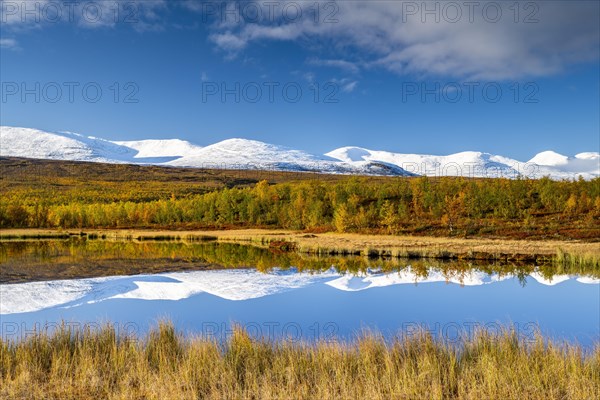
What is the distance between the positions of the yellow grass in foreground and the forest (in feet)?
119

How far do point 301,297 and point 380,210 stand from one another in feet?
122

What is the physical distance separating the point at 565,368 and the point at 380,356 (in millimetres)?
2462

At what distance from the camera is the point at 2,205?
7556 cm

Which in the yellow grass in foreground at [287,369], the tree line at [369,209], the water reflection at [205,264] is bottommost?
the water reflection at [205,264]

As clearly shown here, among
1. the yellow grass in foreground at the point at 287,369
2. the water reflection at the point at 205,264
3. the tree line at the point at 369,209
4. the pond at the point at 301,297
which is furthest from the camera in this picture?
the tree line at the point at 369,209

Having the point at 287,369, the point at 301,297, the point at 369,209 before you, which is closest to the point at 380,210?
the point at 369,209

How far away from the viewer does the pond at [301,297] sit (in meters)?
12.6

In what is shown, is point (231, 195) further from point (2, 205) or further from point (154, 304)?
point (154, 304)

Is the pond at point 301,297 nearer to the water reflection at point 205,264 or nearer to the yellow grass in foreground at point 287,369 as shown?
the water reflection at point 205,264

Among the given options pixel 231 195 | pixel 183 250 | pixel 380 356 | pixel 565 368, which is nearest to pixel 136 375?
pixel 380 356

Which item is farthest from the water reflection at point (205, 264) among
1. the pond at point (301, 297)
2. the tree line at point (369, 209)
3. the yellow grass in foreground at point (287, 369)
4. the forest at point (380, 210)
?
the tree line at point (369, 209)

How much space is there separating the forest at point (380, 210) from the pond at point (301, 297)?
2029 cm

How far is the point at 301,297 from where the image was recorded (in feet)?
60.1

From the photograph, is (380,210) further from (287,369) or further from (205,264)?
(287,369)
